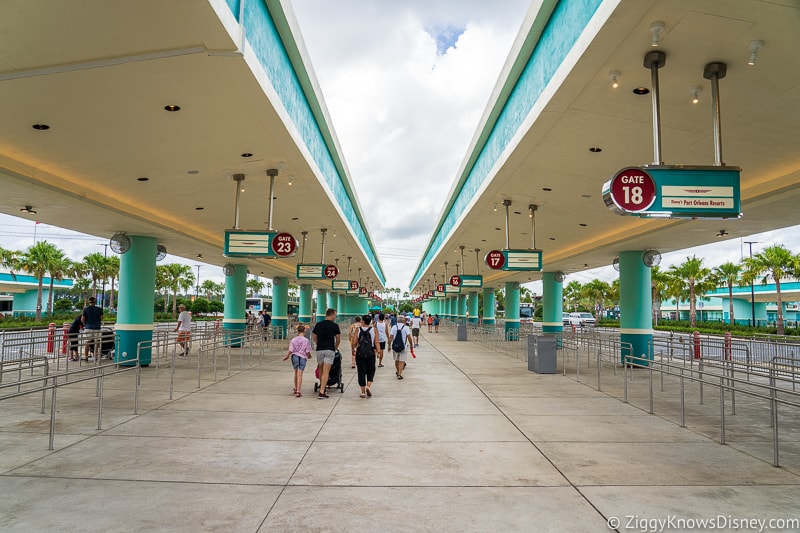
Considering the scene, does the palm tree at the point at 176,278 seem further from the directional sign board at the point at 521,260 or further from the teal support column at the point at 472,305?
the directional sign board at the point at 521,260

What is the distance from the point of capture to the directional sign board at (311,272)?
72.4 ft

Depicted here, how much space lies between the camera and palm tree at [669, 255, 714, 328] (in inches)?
1986

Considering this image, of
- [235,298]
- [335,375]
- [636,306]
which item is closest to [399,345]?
[335,375]

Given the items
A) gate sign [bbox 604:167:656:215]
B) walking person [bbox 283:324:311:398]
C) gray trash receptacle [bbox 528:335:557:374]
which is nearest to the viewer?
gate sign [bbox 604:167:656:215]

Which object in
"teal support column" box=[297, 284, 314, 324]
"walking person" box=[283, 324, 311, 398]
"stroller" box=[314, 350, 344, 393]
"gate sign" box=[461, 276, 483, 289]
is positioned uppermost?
"gate sign" box=[461, 276, 483, 289]

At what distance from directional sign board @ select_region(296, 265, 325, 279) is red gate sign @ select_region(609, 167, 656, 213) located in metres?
16.8

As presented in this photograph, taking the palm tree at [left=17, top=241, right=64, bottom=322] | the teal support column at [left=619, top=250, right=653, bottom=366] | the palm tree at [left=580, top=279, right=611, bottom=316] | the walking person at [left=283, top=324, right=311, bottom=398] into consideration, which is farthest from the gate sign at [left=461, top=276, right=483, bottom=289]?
the palm tree at [left=580, top=279, right=611, bottom=316]

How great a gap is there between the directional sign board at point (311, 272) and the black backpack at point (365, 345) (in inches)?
418

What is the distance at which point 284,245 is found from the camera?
13094mm

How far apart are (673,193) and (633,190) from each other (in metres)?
0.48

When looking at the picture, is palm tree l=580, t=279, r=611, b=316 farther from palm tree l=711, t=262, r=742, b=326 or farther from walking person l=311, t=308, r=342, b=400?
walking person l=311, t=308, r=342, b=400

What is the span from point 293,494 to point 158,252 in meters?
16.9

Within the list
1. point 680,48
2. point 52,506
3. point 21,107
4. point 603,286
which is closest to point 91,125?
point 21,107

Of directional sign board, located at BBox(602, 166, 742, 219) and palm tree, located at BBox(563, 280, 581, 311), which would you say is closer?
directional sign board, located at BBox(602, 166, 742, 219)
